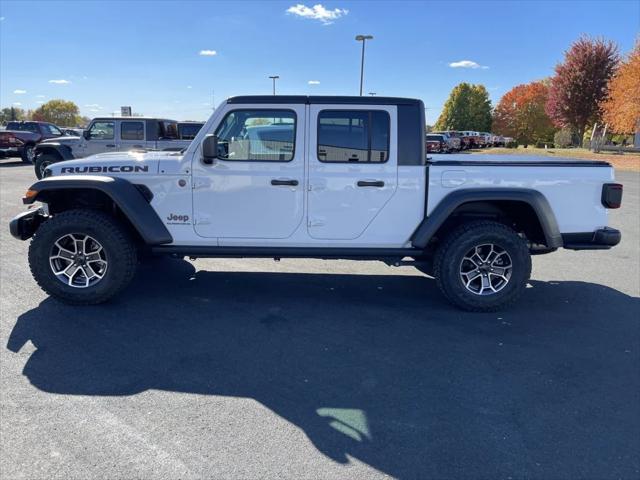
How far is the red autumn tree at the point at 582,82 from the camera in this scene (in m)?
37.6

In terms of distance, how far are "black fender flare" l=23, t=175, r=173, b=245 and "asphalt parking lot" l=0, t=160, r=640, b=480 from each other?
29.4 inches

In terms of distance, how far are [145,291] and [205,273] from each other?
32.5 inches

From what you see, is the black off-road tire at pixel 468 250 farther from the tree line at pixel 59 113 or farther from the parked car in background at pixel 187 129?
the tree line at pixel 59 113

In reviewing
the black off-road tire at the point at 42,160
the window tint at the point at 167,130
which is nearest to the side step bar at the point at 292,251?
the window tint at the point at 167,130

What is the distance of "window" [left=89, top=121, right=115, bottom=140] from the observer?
43.7 feet

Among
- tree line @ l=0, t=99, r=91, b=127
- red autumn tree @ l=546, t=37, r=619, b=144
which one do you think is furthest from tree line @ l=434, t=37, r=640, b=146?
tree line @ l=0, t=99, r=91, b=127

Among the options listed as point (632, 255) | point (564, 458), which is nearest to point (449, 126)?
point (632, 255)

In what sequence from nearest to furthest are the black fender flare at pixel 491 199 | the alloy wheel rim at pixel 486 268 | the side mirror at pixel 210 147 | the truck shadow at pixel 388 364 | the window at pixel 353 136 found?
the truck shadow at pixel 388 364 → the side mirror at pixel 210 147 → the black fender flare at pixel 491 199 → the window at pixel 353 136 → the alloy wheel rim at pixel 486 268

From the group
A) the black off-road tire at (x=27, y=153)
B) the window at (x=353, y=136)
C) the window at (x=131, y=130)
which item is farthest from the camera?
the black off-road tire at (x=27, y=153)

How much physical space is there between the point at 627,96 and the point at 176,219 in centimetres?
3210

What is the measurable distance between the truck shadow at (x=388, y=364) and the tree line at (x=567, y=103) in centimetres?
2978

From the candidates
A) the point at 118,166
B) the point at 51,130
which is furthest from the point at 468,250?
the point at 51,130

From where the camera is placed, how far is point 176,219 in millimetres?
4598

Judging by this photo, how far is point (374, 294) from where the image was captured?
16.6ft
